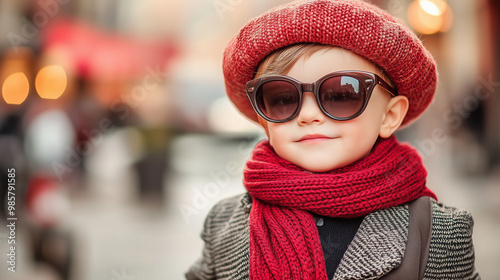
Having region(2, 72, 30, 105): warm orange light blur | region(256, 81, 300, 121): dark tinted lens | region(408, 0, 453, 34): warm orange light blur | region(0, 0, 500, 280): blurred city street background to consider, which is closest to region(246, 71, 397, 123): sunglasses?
region(256, 81, 300, 121): dark tinted lens

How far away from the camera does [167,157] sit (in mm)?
A: 6617

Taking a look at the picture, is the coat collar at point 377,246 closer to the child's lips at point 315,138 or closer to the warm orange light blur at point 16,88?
the child's lips at point 315,138

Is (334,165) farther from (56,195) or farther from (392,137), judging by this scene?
(56,195)

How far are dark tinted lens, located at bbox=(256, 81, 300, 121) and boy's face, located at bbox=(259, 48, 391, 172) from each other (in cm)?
3

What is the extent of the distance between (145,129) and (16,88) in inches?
98.1

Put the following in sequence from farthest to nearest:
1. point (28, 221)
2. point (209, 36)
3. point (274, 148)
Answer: point (209, 36) → point (28, 221) → point (274, 148)

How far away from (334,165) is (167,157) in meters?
5.34

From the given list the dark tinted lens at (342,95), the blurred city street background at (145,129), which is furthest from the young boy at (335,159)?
the blurred city street background at (145,129)

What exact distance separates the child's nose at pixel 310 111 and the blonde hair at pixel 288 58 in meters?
0.11

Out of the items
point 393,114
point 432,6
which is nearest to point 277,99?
point 393,114

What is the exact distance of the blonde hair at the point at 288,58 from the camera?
1426 mm

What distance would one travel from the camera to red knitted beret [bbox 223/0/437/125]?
54.3 inches

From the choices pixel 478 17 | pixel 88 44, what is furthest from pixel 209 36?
pixel 478 17

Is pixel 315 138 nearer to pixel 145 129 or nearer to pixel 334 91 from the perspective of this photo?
pixel 334 91
